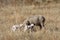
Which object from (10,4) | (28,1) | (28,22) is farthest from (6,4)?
(28,22)

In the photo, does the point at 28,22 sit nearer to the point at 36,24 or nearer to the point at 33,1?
the point at 36,24

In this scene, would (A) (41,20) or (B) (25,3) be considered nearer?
(A) (41,20)

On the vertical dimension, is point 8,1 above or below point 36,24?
below

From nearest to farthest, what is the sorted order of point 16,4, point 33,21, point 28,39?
point 28,39
point 33,21
point 16,4

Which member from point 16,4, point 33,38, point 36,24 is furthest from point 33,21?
point 16,4

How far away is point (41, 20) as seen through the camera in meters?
11.4

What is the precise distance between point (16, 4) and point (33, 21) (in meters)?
12.6

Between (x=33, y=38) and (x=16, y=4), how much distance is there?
16317 mm

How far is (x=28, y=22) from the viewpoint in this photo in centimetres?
1140

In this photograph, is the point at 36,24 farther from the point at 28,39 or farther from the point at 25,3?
the point at 25,3

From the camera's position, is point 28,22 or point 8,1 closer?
point 28,22

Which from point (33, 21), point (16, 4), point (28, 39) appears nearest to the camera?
point (28, 39)

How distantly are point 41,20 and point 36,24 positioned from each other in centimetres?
29

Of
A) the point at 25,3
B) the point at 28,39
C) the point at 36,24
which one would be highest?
the point at 28,39
